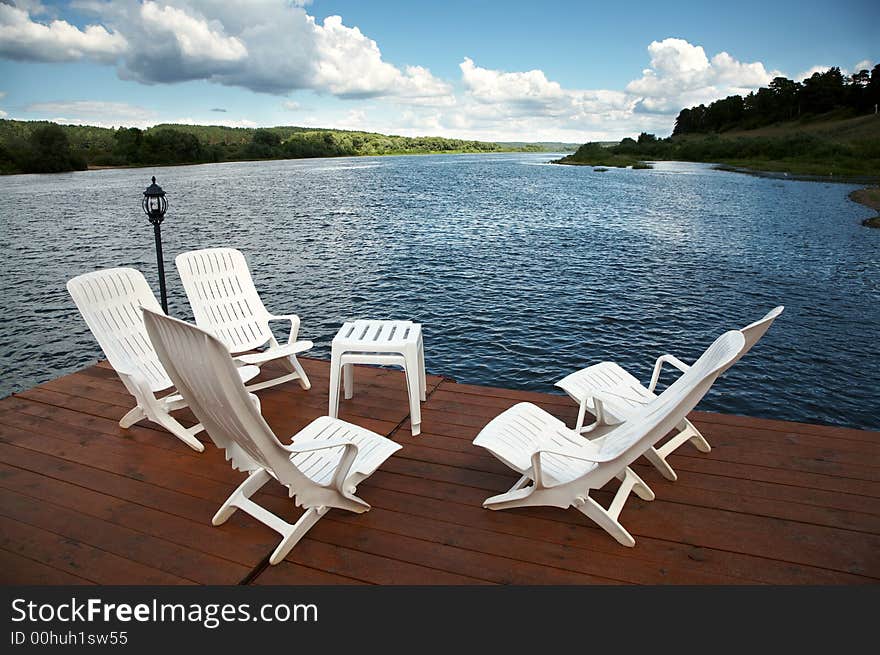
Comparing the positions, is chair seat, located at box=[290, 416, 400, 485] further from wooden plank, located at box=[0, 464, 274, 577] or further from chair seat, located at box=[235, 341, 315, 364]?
chair seat, located at box=[235, 341, 315, 364]

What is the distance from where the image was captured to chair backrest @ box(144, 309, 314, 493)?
2256mm

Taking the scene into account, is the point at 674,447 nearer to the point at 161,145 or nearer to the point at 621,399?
the point at 621,399

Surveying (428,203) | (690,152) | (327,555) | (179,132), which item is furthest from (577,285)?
(179,132)

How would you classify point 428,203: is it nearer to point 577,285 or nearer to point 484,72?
point 577,285

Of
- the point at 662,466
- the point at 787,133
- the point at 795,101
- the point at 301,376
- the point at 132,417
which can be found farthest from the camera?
the point at 795,101

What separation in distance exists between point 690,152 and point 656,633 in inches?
2910

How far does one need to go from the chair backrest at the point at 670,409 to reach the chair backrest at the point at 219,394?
145cm

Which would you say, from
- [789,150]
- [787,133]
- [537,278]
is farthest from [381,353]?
[787,133]

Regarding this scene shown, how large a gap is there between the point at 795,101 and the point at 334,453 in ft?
288

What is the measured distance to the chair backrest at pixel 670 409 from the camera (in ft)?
7.86

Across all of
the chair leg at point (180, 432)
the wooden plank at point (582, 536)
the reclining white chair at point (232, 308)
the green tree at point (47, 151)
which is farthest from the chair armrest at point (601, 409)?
the green tree at point (47, 151)

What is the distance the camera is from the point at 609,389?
3.59 metres

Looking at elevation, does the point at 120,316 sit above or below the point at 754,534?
above

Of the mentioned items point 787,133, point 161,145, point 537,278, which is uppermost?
point 787,133
